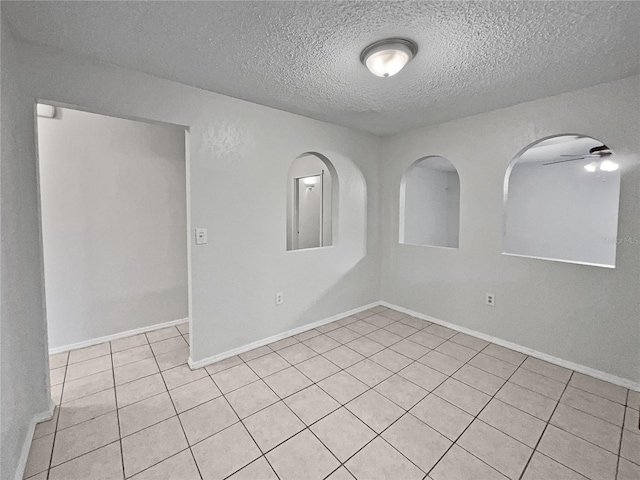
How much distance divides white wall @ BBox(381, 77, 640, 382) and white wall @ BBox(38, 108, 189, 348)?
278 centimetres

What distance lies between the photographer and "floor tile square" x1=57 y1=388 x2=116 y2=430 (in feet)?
5.81

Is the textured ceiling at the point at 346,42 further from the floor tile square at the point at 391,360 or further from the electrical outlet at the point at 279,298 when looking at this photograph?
the floor tile square at the point at 391,360

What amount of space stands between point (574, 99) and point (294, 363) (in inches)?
127

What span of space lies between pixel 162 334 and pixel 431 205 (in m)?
5.91

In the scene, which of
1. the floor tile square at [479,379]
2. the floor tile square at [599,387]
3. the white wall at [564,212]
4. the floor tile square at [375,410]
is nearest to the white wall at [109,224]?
the floor tile square at [375,410]

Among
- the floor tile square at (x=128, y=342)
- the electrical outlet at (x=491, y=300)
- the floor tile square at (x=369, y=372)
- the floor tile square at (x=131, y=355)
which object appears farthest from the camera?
the electrical outlet at (x=491, y=300)

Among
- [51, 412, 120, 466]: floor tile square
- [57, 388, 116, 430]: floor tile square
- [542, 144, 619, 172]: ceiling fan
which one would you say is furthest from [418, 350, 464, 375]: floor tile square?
[57, 388, 116, 430]: floor tile square

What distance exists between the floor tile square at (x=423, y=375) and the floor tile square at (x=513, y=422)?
37cm

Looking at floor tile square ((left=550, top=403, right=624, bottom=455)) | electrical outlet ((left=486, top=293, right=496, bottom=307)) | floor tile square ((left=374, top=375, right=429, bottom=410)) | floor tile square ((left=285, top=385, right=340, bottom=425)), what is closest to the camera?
floor tile square ((left=550, top=403, right=624, bottom=455))

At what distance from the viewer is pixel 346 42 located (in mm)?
1664

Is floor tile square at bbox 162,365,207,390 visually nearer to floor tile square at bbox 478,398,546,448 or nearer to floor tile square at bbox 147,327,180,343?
floor tile square at bbox 147,327,180,343

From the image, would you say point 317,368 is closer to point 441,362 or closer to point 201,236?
point 441,362

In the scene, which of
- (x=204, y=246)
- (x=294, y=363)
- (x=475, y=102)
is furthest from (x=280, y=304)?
(x=475, y=102)

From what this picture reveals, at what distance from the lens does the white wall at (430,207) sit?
20.0 ft
